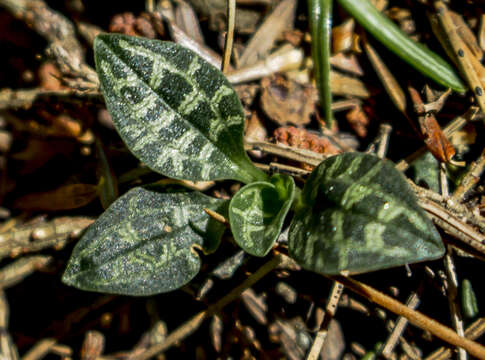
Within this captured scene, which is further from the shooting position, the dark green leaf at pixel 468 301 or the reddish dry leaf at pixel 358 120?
the reddish dry leaf at pixel 358 120

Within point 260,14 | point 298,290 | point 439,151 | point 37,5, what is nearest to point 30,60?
point 37,5

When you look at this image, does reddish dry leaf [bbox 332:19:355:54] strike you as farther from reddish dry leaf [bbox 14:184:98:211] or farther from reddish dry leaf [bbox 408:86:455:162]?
reddish dry leaf [bbox 14:184:98:211]

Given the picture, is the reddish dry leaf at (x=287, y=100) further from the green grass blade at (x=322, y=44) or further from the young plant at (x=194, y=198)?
the young plant at (x=194, y=198)

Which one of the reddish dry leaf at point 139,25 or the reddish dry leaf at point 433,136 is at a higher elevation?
the reddish dry leaf at point 139,25

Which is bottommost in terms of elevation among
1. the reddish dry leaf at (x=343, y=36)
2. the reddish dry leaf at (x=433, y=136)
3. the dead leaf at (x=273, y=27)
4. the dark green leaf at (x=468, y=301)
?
the dark green leaf at (x=468, y=301)

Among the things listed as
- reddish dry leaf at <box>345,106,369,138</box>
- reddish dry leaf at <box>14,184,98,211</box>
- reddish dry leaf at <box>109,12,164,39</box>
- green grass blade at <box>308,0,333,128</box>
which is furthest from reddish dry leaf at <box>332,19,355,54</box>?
reddish dry leaf at <box>14,184,98,211</box>

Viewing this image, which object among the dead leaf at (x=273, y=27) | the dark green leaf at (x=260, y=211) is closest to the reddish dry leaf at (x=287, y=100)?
the dead leaf at (x=273, y=27)
